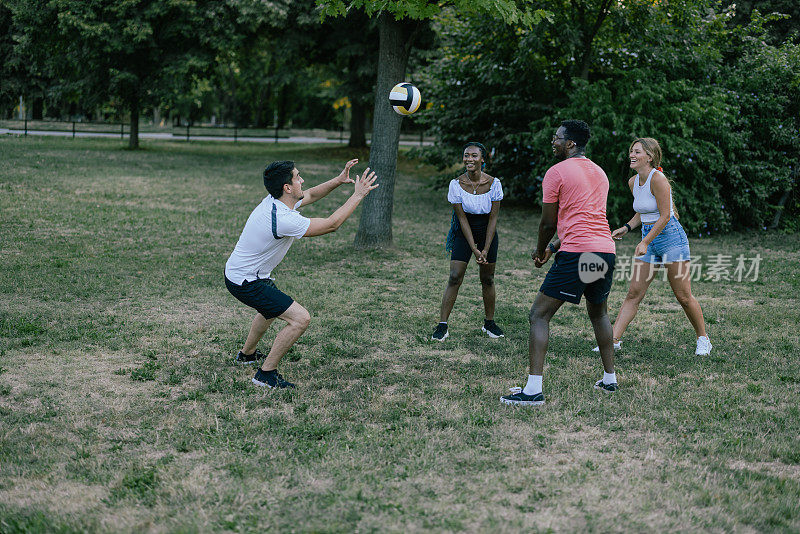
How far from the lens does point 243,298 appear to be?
586cm

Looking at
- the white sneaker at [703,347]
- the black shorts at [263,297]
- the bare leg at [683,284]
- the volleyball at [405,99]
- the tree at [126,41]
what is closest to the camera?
the black shorts at [263,297]

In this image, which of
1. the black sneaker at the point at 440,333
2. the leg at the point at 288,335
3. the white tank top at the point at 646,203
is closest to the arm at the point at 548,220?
the white tank top at the point at 646,203

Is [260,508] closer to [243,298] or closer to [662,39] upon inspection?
[243,298]

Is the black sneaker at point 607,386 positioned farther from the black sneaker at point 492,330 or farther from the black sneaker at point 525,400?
the black sneaker at point 492,330

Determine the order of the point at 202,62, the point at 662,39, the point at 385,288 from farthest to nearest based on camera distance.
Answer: the point at 202,62 < the point at 662,39 < the point at 385,288

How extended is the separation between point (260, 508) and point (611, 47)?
14678mm

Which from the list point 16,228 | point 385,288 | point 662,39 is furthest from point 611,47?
point 16,228

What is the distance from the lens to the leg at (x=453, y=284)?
7.33 metres

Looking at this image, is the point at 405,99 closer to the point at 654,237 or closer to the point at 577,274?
the point at 654,237

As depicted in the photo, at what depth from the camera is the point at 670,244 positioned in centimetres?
695

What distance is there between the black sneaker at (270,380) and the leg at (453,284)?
83.4 inches

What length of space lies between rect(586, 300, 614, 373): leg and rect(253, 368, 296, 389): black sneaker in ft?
7.87

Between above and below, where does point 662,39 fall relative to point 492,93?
above

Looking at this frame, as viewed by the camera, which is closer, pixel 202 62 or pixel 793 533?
pixel 793 533
